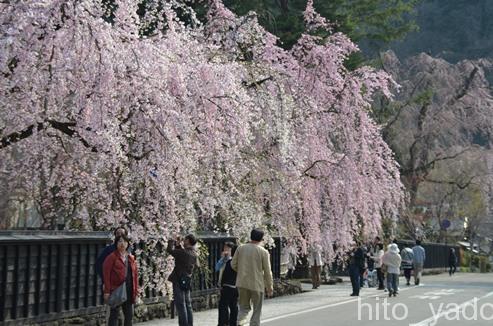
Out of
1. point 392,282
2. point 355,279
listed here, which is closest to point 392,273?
point 392,282

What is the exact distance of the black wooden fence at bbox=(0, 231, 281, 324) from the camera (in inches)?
537

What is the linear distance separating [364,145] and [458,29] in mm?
99377

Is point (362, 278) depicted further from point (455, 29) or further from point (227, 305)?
point (455, 29)

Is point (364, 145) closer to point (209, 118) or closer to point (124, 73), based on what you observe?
point (209, 118)

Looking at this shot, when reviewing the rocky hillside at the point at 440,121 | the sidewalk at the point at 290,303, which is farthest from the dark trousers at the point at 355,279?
the rocky hillside at the point at 440,121

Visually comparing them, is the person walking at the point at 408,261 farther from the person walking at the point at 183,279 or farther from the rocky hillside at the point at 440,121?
the person walking at the point at 183,279

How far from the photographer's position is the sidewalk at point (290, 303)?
1806 centimetres

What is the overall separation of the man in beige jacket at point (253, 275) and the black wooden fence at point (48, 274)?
3.34 meters

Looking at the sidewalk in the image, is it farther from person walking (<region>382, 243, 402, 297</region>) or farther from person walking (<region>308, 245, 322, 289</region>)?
person walking (<region>382, 243, 402, 297</region>)

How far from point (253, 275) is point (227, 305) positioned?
8.50ft

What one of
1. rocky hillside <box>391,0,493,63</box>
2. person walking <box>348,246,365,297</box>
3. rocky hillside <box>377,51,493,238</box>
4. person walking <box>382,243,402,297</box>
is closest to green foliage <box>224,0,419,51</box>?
rocky hillside <box>377,51,493,238</box>

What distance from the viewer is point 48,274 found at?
585 inches

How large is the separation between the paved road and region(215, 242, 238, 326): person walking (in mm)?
1177

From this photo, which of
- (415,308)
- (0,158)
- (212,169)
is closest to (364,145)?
(415,308)
